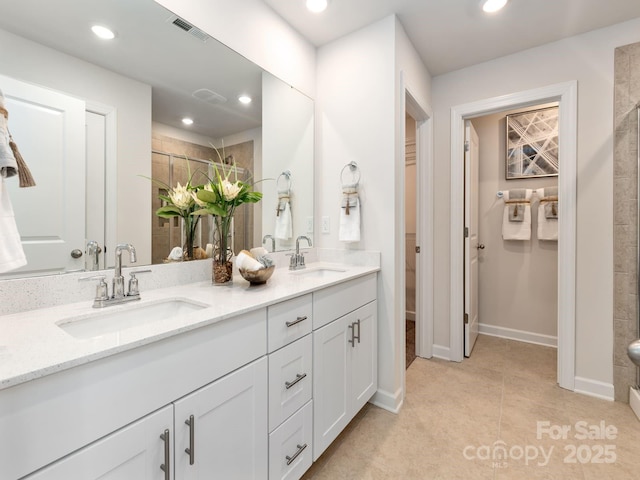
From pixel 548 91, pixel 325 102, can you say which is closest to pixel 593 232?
pixel 548 91

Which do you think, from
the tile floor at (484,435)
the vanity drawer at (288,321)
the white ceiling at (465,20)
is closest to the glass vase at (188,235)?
the vanity drawer at (288,321)

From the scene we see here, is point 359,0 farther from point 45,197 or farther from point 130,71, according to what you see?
point 45,197

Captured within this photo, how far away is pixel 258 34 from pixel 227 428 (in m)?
2.00

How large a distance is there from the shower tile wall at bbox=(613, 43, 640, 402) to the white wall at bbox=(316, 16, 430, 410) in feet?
4.45

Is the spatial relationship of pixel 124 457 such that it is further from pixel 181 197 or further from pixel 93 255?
pixel 181 197

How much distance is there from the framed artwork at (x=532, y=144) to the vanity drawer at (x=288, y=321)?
9.17 feet

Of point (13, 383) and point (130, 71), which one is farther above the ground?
point (130, 71)

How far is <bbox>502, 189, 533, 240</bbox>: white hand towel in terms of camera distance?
9.64 feet

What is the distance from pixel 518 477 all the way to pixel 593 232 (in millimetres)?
1639

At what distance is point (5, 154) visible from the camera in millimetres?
791

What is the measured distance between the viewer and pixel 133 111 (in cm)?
133

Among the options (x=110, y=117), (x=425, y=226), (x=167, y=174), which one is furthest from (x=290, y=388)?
(x=425, y=226)

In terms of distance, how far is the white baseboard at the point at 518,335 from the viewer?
293 cm

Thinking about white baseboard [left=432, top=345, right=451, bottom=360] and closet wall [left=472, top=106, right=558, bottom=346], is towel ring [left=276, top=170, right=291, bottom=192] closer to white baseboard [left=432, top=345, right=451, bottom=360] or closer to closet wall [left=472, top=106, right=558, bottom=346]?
white baseboard [left=432, top=345, right=451, bottom=360]
